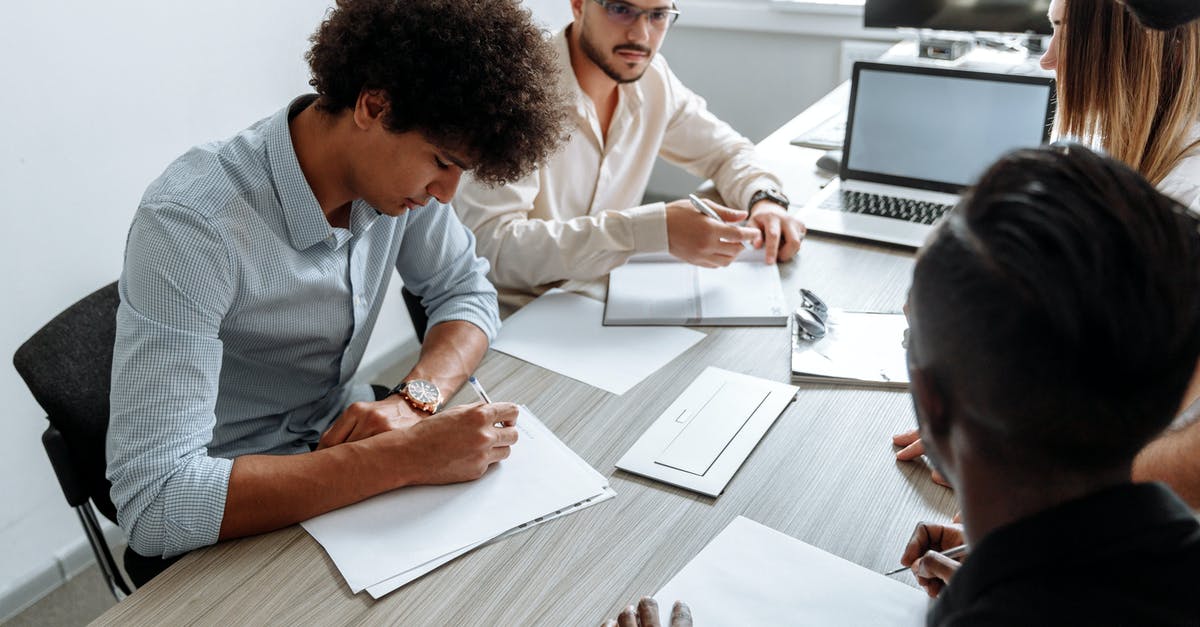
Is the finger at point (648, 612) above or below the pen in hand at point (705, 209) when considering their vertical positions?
below

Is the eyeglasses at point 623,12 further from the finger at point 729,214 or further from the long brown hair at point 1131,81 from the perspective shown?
the long brown hair at point 1131,81

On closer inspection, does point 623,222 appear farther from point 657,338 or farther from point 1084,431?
point 1084,431

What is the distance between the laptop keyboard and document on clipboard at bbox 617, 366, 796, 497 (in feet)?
2.21

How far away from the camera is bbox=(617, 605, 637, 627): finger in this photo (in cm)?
81

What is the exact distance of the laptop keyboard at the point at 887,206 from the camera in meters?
1.72

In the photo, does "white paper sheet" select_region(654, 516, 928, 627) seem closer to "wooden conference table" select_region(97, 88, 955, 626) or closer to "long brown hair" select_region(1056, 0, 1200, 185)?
"wooden conference table" select_region(97, 88, 955, 626)

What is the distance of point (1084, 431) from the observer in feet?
1.67

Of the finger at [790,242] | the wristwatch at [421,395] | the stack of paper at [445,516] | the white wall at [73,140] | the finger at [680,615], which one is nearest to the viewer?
the finger at [680,615]

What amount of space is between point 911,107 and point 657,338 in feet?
2.79

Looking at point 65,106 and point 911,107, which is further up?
point 65,106

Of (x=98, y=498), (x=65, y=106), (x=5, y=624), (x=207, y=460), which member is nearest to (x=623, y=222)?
(x=207, y=460)

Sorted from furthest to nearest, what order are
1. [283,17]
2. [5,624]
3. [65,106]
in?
[283,17] → [5,624] → [65,106]

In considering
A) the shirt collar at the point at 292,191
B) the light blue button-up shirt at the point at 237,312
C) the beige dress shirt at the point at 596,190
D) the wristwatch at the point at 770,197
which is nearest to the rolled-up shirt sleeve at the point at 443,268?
the light blue button-up shirt at the point at 237,312

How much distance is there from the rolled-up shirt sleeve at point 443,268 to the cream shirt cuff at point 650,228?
0.27 metres
